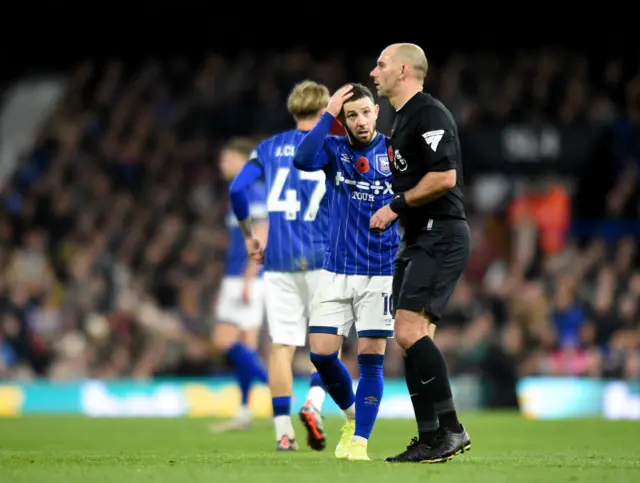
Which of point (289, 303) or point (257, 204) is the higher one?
point (257, 204)

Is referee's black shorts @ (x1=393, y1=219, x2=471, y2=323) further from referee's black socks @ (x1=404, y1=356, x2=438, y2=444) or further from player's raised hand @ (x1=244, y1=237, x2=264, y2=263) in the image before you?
player's raised hand @ (x1=244, y1=237, x2=264, y2=263)

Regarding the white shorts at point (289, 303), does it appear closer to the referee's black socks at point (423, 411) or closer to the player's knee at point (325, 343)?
the player's knee at point (325, 343)

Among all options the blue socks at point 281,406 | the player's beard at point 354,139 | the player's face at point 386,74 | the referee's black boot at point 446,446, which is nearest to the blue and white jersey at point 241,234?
the blue socks at point 281,406

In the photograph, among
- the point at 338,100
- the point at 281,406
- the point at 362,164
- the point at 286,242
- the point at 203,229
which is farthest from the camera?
the point at 203,229

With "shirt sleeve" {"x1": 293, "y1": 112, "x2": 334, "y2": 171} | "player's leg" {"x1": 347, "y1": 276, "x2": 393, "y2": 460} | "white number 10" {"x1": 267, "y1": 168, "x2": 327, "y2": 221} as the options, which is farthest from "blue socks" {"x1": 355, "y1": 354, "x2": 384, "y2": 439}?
"white number 10" {"x1": 267, "y1": 168, "x2": 327, "y2": 221}

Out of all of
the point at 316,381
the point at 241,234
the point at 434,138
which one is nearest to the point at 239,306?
the point at 241,234

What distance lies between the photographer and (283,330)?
369 inches

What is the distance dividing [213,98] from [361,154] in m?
14.6

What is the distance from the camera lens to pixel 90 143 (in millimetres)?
21688

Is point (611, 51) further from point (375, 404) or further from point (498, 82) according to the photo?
point (375, 404)

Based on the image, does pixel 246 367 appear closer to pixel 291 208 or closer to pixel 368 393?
pixel 291 208

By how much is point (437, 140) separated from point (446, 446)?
1706 mm

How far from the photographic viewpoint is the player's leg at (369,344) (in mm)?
7859

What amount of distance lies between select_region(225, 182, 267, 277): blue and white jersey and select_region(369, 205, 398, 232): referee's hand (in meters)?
4.41
